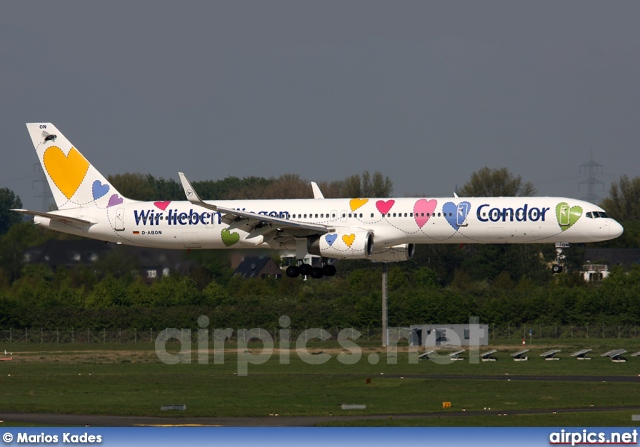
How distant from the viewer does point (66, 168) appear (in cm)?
6525

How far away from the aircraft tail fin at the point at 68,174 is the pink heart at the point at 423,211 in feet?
53.9

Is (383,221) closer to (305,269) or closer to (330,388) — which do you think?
(305,269)

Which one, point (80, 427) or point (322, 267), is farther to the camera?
point (322, 267)

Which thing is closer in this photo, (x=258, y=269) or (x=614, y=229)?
(x=614, y=229)

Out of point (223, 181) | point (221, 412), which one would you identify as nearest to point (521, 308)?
point (221, 412)

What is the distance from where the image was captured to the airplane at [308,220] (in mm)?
57688

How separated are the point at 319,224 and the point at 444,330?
20583 millimetres

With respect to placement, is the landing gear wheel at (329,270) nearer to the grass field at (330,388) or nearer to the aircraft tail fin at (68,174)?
the grass field at (330,388)

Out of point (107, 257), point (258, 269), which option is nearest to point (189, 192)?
point (107, 257)

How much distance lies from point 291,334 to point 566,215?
29286mm

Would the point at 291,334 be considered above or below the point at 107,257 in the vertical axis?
below

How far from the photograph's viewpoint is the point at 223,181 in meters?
173

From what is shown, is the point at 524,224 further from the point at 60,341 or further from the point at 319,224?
the point at 60,341

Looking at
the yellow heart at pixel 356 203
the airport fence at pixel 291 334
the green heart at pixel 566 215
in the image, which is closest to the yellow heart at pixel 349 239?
the yellow heart at pixel 356 203
